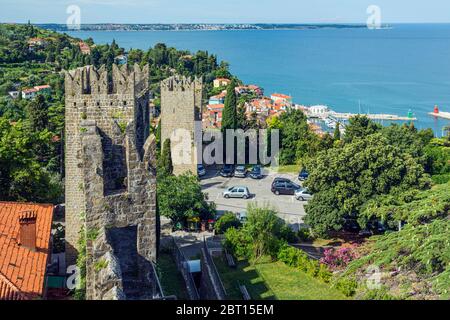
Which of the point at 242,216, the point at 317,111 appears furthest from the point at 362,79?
the point at 242,216

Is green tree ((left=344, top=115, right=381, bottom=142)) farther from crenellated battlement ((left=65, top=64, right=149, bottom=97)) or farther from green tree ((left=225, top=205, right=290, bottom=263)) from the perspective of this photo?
crenellated battlement ((left=65, top=64, right=149, bottom=97))

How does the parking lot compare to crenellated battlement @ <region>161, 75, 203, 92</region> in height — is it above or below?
below

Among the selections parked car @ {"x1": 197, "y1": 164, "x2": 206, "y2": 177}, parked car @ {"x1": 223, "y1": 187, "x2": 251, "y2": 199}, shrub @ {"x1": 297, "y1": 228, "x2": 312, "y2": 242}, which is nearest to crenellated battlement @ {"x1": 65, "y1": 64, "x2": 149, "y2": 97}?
shrub @ {"x1": 297, "y1": 228, "x2": 312, "y2": 242}

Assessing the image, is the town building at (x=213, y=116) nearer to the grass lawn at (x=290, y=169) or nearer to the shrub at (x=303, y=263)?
the grass lawn at (x=290, y=169)

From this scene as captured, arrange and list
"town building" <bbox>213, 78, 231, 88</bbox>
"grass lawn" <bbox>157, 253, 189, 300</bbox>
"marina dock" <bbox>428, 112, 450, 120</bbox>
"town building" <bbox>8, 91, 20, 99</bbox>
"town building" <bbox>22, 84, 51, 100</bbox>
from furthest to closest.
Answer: "marina dock" <bbox>428, 112, 450, 120</bbox> → "town building" <bbox>213, 78, 231, 88</bbox> → "town building" <bbox>8, 91, 20, 99</bbox> → "town building" <bbox>22, 84, 51, 100</bbox> → "grass lawn" <bbox>157, 253, 189, 300</bbox>

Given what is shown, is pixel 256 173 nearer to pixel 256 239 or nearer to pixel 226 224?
pixel 226 224

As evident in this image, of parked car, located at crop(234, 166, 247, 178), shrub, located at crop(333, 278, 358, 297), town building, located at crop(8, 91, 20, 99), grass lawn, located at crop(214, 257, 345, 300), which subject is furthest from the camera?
town building, located at crop(8, 91, 20, 99)

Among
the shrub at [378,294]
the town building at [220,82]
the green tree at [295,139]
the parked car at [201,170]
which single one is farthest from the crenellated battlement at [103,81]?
the town building at [220,82]

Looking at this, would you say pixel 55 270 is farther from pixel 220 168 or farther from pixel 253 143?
pixel 253 143
